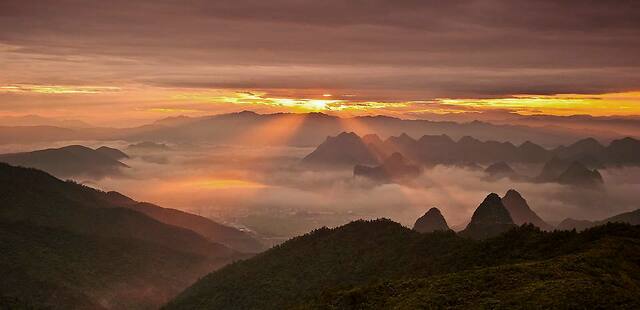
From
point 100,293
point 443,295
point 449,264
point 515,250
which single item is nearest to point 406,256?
point 449,264

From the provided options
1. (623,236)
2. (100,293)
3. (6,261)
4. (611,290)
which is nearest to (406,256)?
(623,236)

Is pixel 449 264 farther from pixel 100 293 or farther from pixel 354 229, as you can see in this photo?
pixel 100 293

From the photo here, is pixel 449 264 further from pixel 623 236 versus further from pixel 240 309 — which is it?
pixel 240 309

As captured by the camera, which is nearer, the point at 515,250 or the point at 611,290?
the point at 611,290

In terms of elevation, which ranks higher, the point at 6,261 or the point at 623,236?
the point at 623,236

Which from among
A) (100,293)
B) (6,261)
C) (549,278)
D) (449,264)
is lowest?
(100,293)

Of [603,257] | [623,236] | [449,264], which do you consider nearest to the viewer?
[603,257]

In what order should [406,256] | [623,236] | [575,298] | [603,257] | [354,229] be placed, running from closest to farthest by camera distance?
[575,298] → [603,257] → [623,236] → [406,256] → [354,229]
